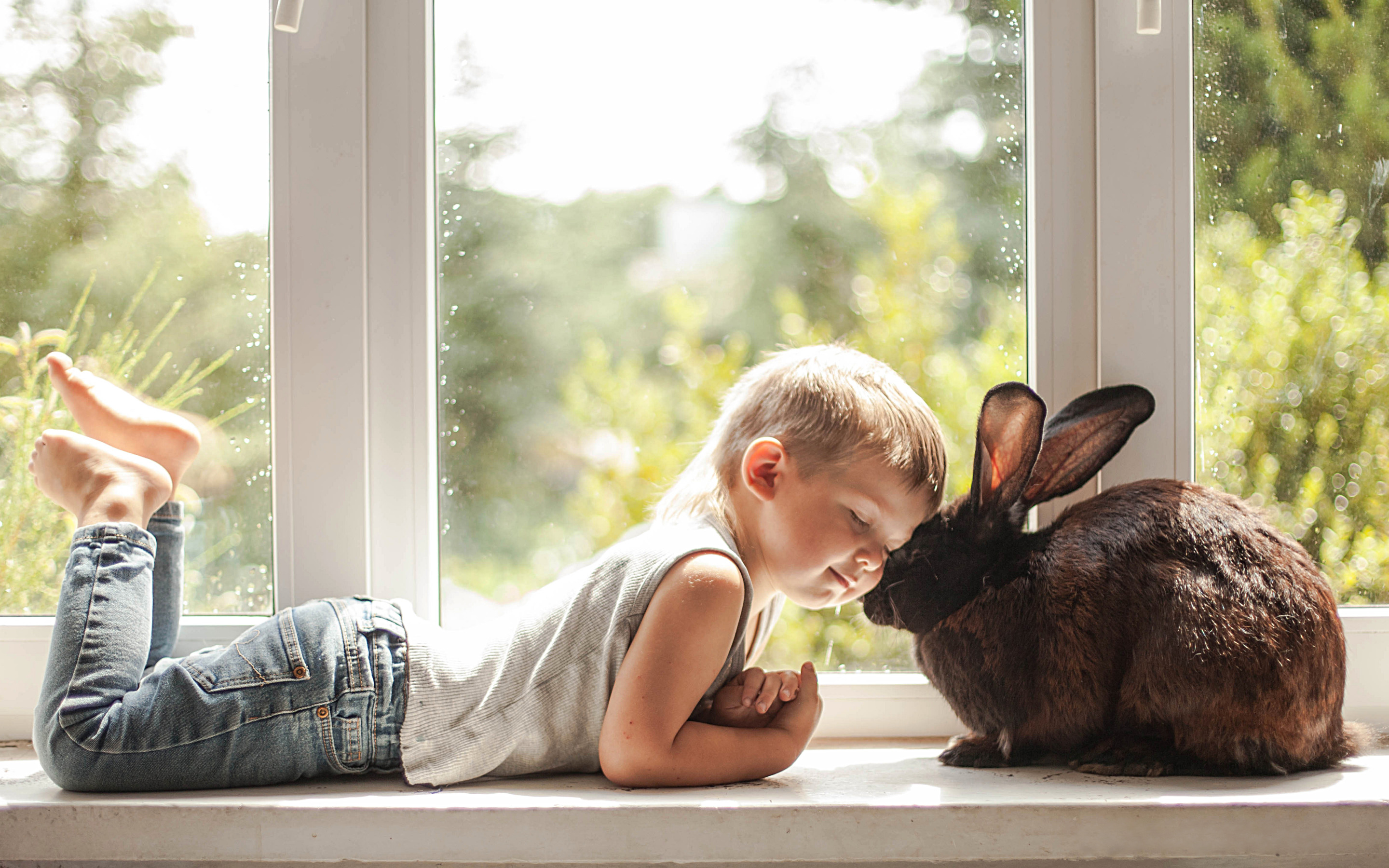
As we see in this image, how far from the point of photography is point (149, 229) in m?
1.27

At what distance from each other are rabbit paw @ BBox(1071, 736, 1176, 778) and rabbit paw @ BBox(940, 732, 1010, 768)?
99 mm

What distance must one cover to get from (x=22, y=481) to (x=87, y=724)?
19.1 inches

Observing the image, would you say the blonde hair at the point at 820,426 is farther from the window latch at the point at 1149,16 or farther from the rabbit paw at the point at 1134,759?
the window latch at the point at 1149,16

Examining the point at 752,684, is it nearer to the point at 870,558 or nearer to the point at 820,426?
the point at 870,558

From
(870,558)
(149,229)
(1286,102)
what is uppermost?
(1286,102)

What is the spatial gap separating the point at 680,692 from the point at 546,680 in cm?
17

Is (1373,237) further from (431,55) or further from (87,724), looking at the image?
(87,724)

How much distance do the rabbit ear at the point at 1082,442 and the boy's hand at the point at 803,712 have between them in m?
0.33

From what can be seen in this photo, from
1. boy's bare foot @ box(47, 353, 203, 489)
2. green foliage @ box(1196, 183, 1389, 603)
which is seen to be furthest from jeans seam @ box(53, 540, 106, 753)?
green foliage @ box(1196, 183, 1389, 603)

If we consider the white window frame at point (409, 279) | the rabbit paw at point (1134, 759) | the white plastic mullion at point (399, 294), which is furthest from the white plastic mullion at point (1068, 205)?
the white plastic mullion at point (399, 294)

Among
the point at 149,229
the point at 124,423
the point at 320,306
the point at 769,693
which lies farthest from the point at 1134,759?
the point at 149,229

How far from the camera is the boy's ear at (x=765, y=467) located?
1.10m

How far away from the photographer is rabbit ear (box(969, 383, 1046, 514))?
3.25 feet

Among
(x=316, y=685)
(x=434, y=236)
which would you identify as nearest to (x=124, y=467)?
(x=316, y=685)
